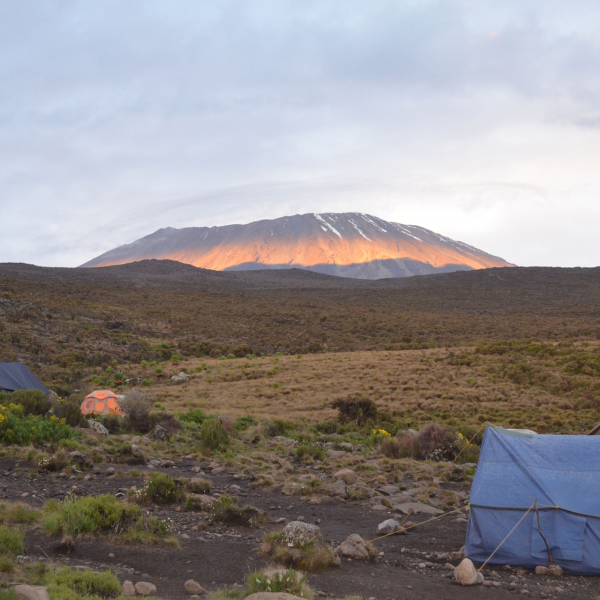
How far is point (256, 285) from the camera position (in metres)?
78.7

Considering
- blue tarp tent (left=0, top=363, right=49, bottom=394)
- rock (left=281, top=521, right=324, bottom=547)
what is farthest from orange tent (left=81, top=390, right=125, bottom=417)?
rock (left=281, top=521, right=324, bottom=547)

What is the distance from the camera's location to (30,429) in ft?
38.8

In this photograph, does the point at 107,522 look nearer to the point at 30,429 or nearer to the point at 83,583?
the point at 83,583

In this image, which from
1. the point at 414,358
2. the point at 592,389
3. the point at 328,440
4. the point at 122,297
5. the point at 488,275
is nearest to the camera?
the point at 328,440

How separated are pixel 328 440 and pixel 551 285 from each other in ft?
200

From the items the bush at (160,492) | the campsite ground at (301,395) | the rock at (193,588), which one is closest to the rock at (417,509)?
the campsite ground at (301,395)

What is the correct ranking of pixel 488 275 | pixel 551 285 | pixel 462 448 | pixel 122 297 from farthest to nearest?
pixel 488 275, pixel 551 285, pixel 122 297, pixel 462 448

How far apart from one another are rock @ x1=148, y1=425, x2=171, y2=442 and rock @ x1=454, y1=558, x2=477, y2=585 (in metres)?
9.21

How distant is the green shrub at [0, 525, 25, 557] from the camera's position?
19.3 ft

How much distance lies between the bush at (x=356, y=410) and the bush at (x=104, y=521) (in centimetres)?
1162

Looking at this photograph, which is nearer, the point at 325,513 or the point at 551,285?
the point at 325,513

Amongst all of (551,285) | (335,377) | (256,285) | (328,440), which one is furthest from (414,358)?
(256,285)

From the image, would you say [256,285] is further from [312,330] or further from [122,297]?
[312,330]

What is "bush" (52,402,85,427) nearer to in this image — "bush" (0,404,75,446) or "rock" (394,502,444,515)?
"bush" (0,404,75,446)
